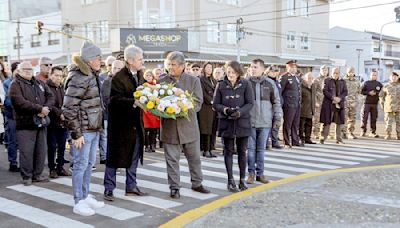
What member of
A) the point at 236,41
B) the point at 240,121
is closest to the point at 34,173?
the point at 240,121

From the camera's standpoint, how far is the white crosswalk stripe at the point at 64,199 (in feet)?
19.7

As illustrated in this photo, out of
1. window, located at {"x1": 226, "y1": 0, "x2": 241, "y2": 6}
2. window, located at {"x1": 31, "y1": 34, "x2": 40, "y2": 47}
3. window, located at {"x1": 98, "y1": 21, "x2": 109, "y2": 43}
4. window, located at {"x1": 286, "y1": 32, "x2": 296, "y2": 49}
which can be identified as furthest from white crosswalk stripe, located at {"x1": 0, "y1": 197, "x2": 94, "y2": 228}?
window, located at {"x1": 31, "y1": 34, "x2": 40, "y2": 47}

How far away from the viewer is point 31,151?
308 inches

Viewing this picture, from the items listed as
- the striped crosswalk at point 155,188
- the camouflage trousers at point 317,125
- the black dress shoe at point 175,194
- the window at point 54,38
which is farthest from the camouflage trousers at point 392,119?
the window at point 54,38

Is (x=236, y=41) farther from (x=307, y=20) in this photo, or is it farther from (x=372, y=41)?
(x=372, y=41)

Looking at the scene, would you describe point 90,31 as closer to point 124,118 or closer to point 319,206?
point 124,118

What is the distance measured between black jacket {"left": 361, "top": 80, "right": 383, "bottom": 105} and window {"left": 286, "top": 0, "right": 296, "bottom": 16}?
115 feet

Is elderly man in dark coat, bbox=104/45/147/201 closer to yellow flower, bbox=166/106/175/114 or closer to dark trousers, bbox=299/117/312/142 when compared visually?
yellow flower, bbox=166/106/175/114

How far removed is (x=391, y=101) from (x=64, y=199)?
1057cm

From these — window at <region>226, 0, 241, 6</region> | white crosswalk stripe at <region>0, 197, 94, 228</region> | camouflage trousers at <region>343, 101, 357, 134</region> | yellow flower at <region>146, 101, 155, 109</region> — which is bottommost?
white crosswalk stripe at <region>0, 197, 94, 228</region>

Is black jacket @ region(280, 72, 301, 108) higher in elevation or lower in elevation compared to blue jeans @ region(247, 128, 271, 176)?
higher

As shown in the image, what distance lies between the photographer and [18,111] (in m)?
7.71

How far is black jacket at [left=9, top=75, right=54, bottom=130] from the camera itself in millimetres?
7590

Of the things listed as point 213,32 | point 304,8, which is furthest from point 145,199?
point 304,8
